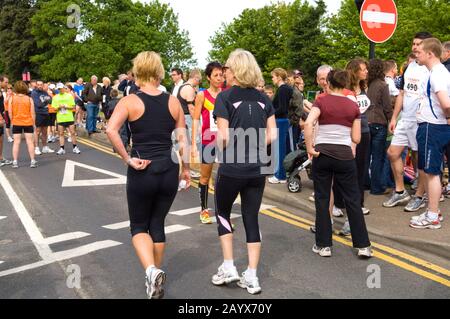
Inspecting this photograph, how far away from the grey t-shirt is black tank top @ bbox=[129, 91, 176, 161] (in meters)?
0.45

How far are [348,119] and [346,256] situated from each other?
57.6 inches

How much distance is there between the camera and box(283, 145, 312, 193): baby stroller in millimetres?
7887

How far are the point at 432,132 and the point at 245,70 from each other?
2956 millimetres

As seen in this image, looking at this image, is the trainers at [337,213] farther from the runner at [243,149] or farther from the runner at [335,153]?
the runner at [243,149]

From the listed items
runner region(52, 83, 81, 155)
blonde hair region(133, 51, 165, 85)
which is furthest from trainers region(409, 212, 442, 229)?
runner region(52, 83, 81, 155)

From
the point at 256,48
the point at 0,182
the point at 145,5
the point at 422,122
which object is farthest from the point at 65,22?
the point at 422,122

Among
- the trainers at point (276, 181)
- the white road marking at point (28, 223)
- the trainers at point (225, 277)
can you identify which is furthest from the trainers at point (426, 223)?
the white road marking at point (28, 223)

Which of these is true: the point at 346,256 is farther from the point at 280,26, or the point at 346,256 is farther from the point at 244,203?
the point at 280,26

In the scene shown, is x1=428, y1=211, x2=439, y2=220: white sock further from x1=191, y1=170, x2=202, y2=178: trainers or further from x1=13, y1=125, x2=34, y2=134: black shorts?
x1=13, y1=125, x2=34, y2=134: black shorts

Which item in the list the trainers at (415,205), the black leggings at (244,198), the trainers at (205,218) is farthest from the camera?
the trainers at (415,205)

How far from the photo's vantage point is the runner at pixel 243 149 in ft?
13.6

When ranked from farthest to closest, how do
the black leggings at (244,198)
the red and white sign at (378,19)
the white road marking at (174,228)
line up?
the red and white sign at (378,19) < the white road marking at (174,228) < the black leggings at (244,198)

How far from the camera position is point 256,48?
6931 cm

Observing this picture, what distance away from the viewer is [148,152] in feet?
13.1
